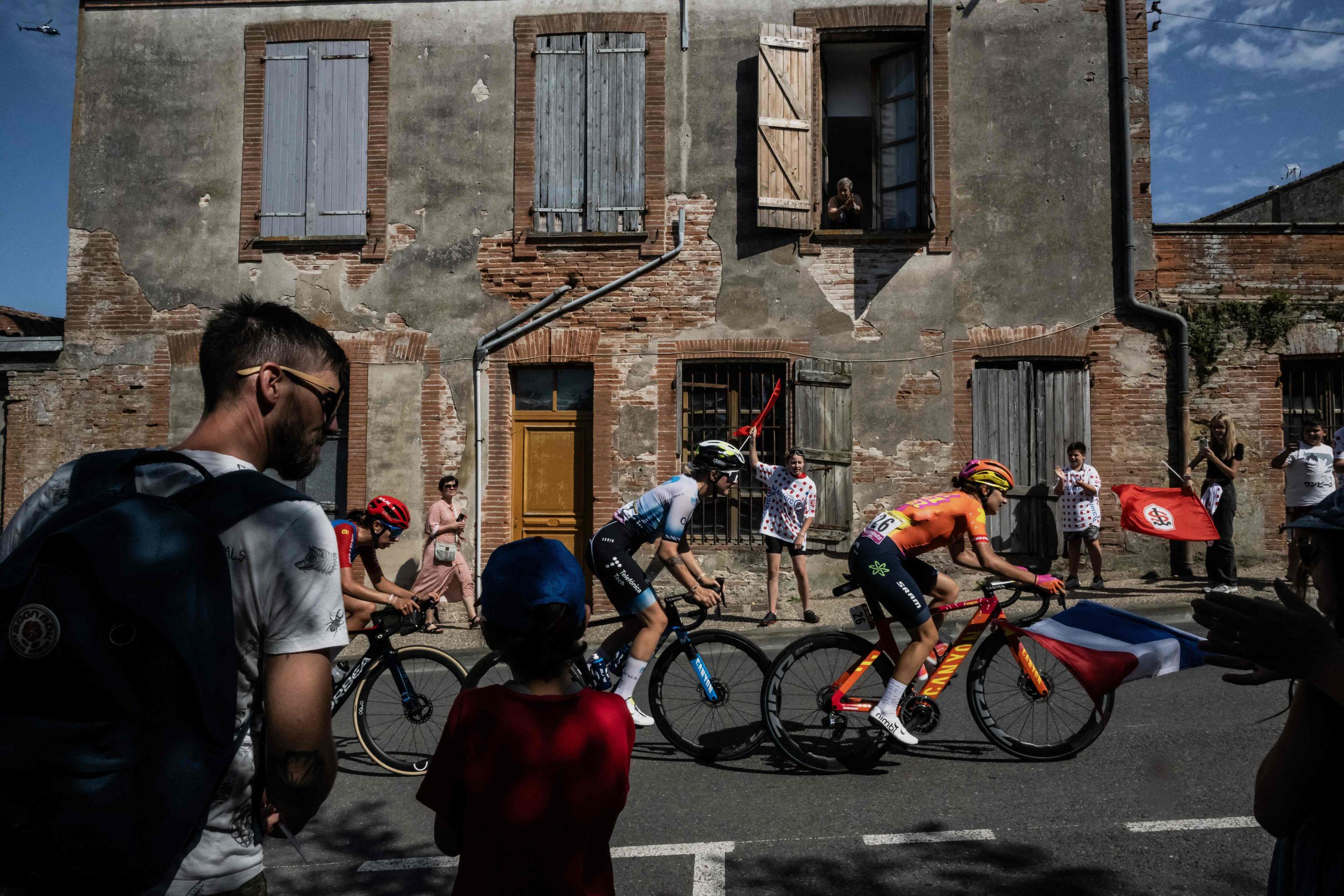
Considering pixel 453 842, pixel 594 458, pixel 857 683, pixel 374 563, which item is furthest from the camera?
pixel 594 458

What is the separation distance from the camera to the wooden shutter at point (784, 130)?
12.7 metres

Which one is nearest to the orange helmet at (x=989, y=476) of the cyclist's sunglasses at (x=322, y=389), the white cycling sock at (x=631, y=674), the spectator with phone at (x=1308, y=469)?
the white cycling sock at (x=631, y=674)

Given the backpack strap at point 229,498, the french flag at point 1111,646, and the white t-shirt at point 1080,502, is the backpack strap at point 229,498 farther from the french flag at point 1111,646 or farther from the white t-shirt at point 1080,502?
the white t-shirt at point 1080,502

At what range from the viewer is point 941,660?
19.0 feet

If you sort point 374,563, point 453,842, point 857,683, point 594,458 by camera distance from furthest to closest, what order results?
point 594,458 → point 374,563 → point 857,683 → point 453,842

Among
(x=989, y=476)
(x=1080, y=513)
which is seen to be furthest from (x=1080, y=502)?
(x=989, y=476)

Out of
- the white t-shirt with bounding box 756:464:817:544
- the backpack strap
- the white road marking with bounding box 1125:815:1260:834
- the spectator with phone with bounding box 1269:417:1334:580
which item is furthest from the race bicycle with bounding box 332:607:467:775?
the spectator with phone with bounding box 1269:417:1334:580

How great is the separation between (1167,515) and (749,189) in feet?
21.2

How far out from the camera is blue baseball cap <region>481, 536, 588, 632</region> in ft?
7.63

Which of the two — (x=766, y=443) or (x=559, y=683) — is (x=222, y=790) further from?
(x=766, y=443)

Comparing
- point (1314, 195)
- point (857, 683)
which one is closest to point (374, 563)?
point (857, 683)

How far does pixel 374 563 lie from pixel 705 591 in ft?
8.69

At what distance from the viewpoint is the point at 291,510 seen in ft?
5.84

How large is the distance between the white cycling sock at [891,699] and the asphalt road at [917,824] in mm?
365
